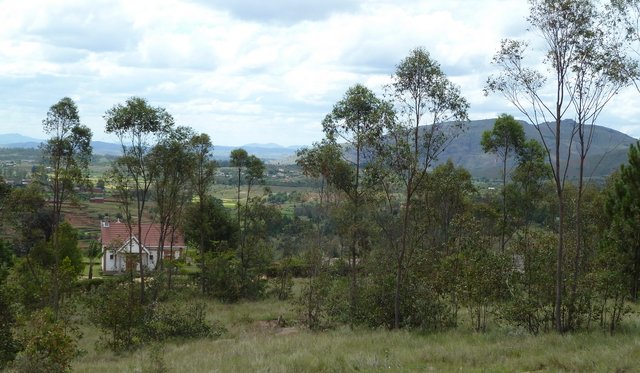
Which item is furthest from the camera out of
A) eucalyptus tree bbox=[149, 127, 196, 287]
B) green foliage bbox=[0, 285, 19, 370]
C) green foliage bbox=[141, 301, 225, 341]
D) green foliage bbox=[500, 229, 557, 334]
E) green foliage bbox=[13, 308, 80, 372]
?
eucalyptus tree bbox=[149, 127, 196, 287]

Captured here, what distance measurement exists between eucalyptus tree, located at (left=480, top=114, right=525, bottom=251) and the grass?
19.0m

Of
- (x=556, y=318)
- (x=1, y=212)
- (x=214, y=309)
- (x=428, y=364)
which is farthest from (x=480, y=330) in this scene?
(x=1, y=212)

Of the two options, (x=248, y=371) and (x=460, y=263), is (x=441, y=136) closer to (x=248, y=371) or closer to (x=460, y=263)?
(x=460, y=263)

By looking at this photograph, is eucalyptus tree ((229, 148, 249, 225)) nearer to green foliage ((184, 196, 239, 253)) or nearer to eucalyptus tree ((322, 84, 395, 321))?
green foliage ((184, 196, 239, 253))

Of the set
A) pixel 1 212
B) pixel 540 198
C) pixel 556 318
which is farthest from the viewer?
pixel 540 198

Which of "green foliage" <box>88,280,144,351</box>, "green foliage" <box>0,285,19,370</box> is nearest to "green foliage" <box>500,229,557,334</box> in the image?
"green foliage" <box>88,280,144,351</box>

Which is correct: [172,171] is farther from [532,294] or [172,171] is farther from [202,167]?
[532,294]

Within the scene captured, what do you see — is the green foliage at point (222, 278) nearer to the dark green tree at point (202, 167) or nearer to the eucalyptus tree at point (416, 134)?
the dark green tree at point (202, 167)

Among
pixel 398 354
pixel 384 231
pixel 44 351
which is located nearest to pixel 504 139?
pixel 384 231

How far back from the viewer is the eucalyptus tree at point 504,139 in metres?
35.0

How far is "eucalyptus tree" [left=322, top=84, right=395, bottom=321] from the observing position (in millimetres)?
19266

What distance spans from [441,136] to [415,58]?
8.31 ft

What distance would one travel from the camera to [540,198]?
3638 cm

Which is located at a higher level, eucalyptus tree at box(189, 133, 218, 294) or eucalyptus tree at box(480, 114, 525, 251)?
eucalyptus tree at box(480, 114, 525, 251)
